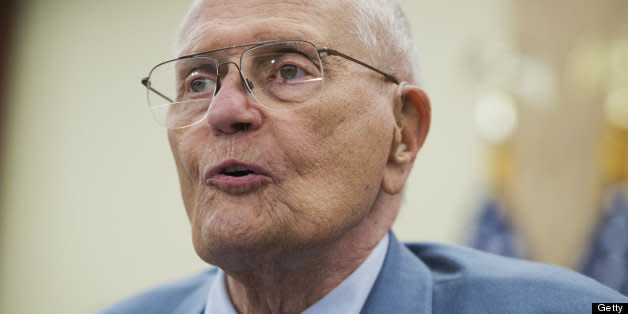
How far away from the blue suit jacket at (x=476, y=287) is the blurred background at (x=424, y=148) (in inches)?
98.6

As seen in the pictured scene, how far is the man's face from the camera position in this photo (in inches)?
42.0

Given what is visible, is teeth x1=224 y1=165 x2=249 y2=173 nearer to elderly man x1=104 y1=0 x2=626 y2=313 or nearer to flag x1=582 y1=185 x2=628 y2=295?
elderly man x1=104 y1=0 x2=626 y2=313

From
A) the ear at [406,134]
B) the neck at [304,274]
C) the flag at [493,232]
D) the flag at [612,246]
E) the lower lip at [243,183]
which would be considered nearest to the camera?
the lower lip at [243,183]

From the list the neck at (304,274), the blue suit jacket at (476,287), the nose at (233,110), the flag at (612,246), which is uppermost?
the nose at (233,110)

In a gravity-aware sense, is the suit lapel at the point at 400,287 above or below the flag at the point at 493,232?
above

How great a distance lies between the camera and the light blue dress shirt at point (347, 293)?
3.91ft

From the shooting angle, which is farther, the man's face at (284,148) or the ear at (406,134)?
the ear at (406,134)

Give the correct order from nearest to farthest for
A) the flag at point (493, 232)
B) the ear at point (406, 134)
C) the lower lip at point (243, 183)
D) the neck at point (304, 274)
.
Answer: the lower lip at point (243, 183)
the neck at point (304, 274)
the ear at point (406, 134)
the flag at point (493, 232)

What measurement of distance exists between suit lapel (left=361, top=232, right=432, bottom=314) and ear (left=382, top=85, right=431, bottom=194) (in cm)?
17

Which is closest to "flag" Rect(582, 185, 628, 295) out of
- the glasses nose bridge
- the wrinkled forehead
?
the wrinkled forehead

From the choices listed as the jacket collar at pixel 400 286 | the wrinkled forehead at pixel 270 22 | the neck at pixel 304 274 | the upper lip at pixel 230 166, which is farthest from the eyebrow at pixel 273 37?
the jacket collar at pixel 400 286

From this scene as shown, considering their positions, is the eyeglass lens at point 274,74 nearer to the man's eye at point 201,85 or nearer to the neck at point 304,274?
the man's eye at point 201,85

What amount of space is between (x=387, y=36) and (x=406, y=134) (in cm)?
25

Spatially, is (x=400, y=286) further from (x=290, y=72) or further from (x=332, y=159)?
(x=290, y=72)
